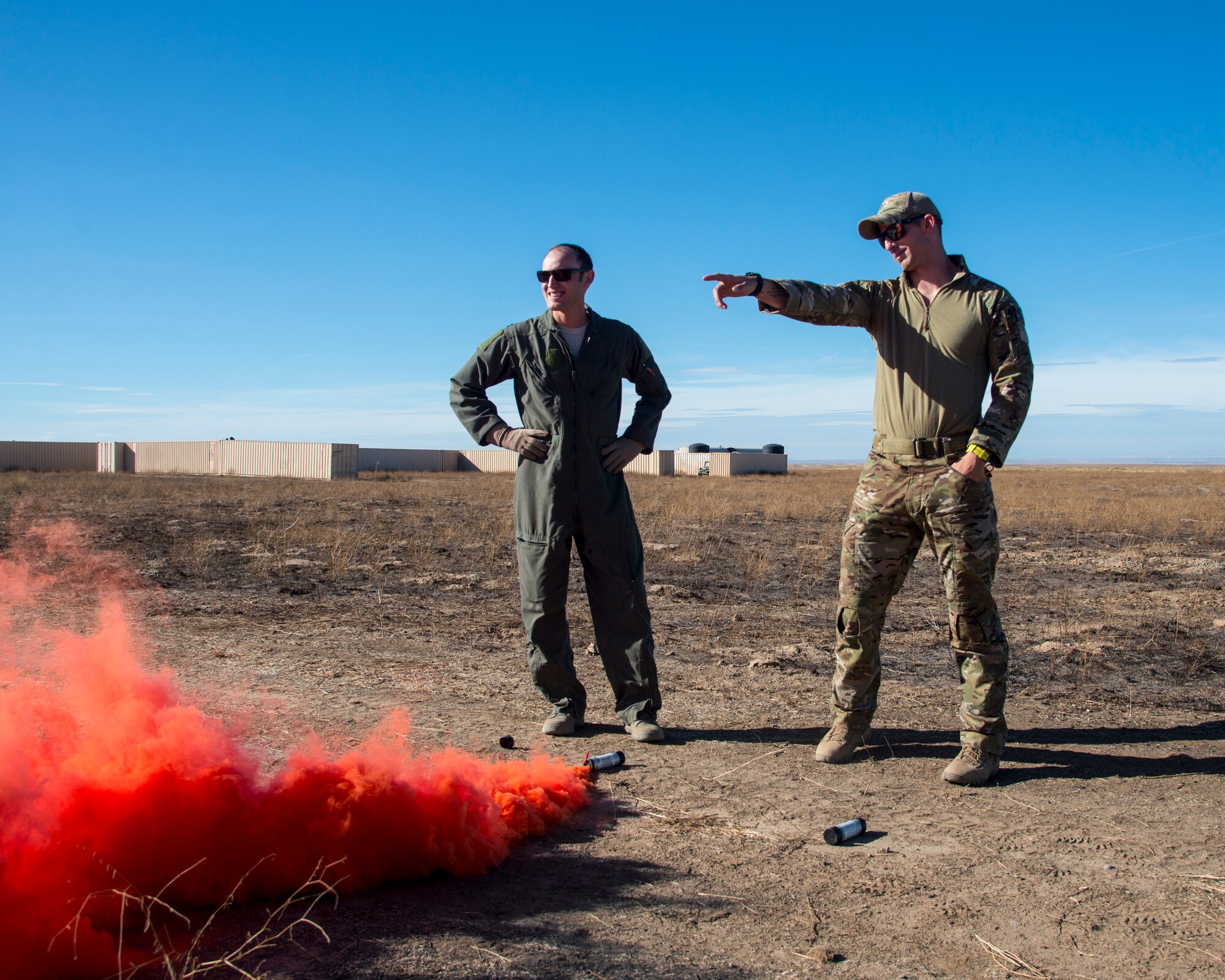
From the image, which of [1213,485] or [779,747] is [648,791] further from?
[1213,485]

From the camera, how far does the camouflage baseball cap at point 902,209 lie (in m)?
3.90

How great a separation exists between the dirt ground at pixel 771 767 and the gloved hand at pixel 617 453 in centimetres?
130

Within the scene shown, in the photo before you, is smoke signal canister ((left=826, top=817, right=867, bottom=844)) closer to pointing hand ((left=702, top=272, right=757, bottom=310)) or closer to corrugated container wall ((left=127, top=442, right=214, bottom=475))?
pointing hand ((left=702, top=272, right=757, bottom=310))

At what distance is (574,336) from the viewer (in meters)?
4.52

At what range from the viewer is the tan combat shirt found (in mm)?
3760

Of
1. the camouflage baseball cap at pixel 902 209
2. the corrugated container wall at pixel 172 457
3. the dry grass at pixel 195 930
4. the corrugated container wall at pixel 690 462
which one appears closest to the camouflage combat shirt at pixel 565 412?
the camouflage baseball cap at pixel 902 209

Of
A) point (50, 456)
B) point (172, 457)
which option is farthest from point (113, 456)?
point (172, 457)

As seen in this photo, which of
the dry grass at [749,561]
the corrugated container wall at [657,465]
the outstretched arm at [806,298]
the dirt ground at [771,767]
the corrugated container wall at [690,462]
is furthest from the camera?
the corrugated container wall at [690,462]

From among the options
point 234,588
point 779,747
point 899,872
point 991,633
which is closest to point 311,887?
point 899,872

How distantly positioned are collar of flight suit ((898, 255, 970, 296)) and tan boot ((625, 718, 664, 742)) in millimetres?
2291

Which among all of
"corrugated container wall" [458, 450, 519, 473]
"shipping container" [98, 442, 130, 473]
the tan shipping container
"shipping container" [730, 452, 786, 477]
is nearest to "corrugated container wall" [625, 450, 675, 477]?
"shipping container" [730, 452, 786, 477]

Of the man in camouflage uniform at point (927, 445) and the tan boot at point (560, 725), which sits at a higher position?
the man in camouflage uniform at point (927, 445)

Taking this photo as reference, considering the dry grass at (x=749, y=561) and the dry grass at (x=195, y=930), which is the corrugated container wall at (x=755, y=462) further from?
the dry grass at (x=195, y=930)

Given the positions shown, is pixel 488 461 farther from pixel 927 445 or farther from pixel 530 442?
pixel 927 445
